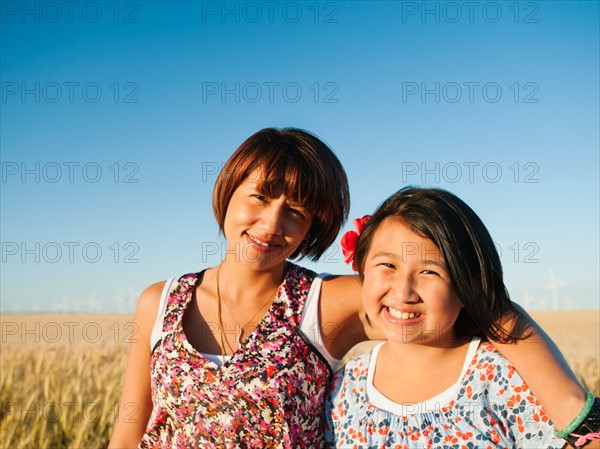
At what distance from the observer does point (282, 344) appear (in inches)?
114

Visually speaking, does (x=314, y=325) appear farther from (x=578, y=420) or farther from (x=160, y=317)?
(x=578, y=420)

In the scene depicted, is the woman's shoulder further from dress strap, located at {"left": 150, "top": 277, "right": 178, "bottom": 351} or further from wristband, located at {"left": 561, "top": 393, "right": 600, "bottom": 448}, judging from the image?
wristband, located at {"left": 561, "top": 393, "right": 600, "bottom": 448}

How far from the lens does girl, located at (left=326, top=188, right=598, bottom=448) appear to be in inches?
98.8

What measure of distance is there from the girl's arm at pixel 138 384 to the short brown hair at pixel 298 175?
616mm

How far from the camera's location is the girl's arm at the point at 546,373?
2.33 m

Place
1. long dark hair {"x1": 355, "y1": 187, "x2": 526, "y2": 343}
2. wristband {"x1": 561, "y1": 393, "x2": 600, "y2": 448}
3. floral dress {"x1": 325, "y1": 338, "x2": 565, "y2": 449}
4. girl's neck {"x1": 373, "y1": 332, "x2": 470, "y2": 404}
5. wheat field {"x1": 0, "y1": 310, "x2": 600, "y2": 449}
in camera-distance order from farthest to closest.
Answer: wheat field {"x1": 0, "y1": 310, "x2": 600, "y2": 449}, girl's neck {"x1": 373, "y1": 332, "x2": 470, "y2": 404}, long dark hair {"x1": 355, "y1": 187, "x2": 526, "y2": 343}, floral dress {"x1": 325, "y1": 338, "x2": 565, "y2": 449}, wristband {"x1": 561, "y1": 393, "x2": 600, "y2": 448}

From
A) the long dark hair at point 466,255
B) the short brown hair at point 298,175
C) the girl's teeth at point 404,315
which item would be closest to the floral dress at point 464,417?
the long dark hair at point 466,255

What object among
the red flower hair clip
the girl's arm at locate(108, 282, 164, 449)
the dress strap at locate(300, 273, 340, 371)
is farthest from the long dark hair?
the girl's arm at locate(108, 282, 164, 449)

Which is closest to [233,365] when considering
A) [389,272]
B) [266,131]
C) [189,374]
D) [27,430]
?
[189,374]

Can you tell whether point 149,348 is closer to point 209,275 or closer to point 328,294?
point 209,275

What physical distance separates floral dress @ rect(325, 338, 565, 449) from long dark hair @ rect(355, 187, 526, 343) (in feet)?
0.37

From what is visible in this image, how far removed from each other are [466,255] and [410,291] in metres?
0.32

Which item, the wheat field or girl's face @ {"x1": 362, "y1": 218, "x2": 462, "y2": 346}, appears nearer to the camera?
girl's face @ {"x1": 362, "y1": 218, "x2": 462, "y2": 346}

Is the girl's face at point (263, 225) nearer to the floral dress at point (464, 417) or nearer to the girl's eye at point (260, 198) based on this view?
the girl's eye at point (260, 198)
